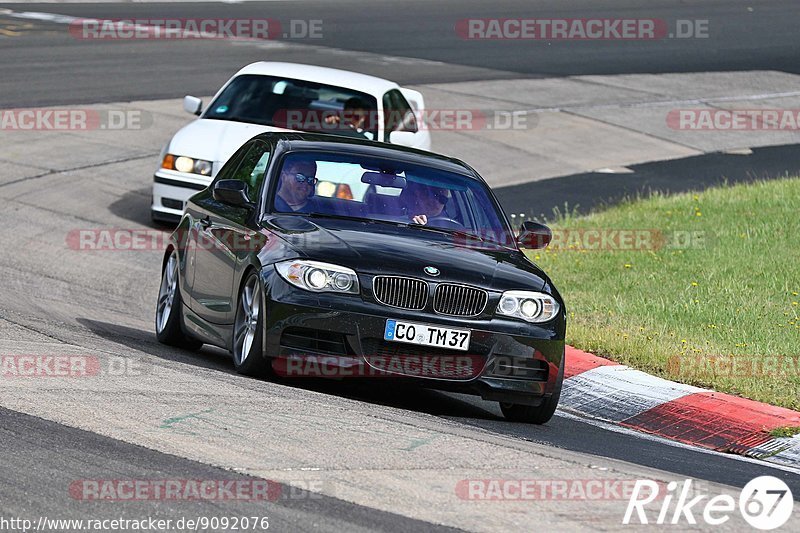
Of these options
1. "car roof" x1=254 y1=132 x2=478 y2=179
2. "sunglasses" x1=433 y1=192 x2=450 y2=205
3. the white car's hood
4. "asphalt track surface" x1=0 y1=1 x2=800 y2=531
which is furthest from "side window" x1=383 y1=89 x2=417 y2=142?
"sunglasses" x1=433 y1=192 x2=450 y2=205

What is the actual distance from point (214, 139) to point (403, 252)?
7451mm

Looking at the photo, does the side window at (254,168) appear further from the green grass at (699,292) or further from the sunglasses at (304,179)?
the green grass at (699,292)

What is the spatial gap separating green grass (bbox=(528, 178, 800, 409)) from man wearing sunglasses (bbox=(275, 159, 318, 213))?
2693 mm

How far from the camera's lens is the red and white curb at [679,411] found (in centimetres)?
917

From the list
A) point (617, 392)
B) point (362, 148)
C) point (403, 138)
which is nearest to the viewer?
point (362, 148)

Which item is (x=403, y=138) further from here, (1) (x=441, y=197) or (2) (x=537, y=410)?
(2) (x=537, y=410)

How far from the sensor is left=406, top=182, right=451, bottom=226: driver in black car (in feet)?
32.1

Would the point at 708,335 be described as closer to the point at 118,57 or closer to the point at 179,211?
the point at 179,211

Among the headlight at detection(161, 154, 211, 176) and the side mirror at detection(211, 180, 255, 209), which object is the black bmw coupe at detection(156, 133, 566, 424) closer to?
the side mirror at detection(211, 180, 255, 209)

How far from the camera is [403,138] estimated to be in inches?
667

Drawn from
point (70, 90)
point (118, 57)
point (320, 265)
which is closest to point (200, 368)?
point (320, 265)

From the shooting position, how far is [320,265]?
866cm

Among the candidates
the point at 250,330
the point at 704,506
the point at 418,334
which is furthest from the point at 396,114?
the point at 704,506

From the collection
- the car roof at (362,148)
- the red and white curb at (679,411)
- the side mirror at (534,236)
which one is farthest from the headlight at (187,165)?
the side mirror at (534,236)
